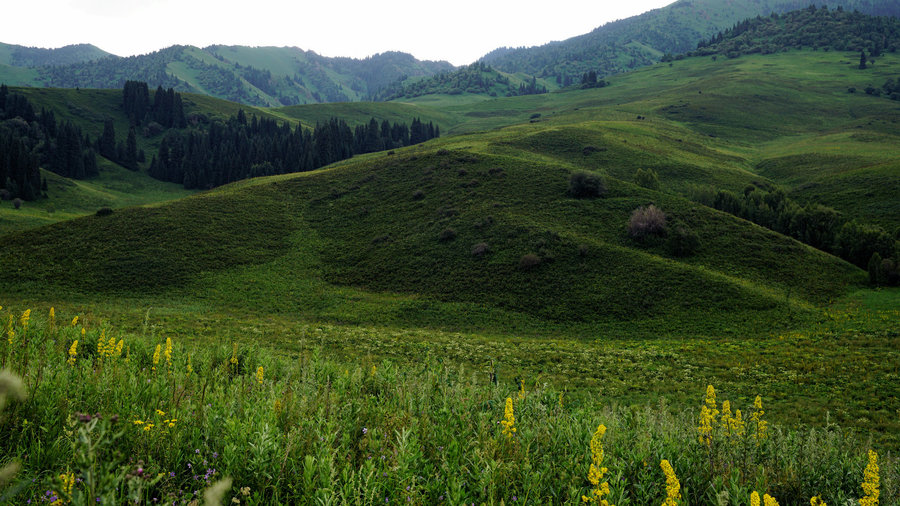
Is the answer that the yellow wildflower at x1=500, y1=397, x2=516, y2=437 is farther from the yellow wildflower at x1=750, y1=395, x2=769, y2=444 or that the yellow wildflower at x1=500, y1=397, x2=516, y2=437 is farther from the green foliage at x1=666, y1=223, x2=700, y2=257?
the green foliage at x1=666, y1=223, x2=700, y2=257

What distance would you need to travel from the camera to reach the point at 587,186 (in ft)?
200

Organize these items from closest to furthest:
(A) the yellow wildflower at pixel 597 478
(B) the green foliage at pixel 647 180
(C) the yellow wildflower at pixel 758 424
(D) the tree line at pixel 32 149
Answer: (A) the yellow wildflower at pixel 597 478, (C) the yellow wildflower at pixel 758 424, (B) the green foliage at pixel 647 180, (D) the tree line at pixel 32 149

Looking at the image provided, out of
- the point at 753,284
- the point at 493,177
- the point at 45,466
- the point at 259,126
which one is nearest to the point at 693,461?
the point at 45,466

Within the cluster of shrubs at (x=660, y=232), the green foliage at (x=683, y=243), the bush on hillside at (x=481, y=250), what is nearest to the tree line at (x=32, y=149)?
the bush on hillside at (x=481, y=250)

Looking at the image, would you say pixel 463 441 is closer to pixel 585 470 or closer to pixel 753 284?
pixel 585 470

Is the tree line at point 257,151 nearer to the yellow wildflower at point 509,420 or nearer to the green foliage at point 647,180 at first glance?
the green foliage at point 647,180

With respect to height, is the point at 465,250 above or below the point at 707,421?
below

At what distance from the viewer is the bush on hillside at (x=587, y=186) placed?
61.0 m

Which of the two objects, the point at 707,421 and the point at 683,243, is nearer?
the point at 707,421

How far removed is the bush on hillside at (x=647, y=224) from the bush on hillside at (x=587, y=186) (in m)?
9.86

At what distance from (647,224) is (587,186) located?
12489 millimetres

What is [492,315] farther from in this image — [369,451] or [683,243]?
[369,451]

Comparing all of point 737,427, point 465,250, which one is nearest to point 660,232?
point 465,250

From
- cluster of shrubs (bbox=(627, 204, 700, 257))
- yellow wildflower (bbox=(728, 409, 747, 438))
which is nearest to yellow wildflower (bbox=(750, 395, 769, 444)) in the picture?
yellow wildflower (bbox=(728, 409, 747, 438))
